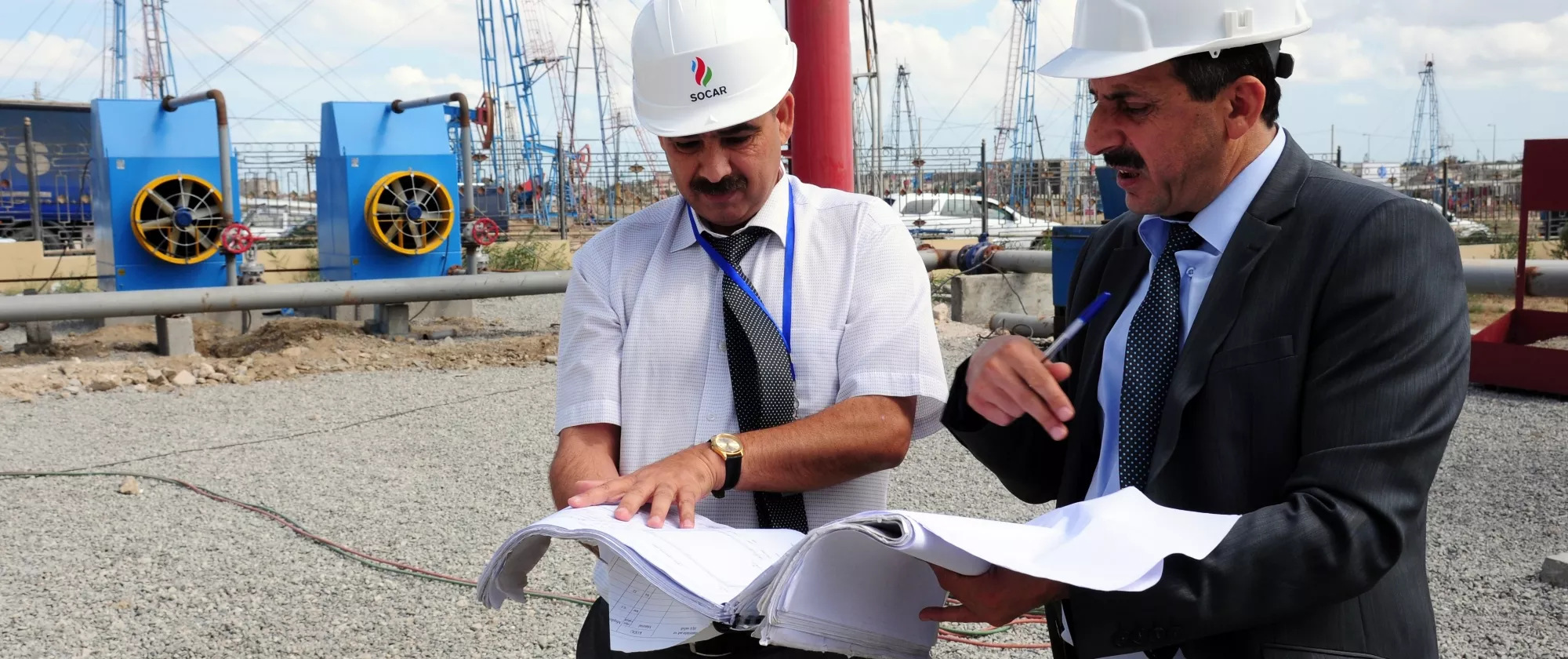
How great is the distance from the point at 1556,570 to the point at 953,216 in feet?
68.9

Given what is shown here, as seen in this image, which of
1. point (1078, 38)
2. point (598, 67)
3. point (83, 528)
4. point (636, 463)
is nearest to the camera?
point (1078, 38)

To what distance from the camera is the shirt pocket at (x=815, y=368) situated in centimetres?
219

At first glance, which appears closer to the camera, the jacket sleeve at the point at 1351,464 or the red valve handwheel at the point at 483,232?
the jacket sleeve at the point at 1351,464

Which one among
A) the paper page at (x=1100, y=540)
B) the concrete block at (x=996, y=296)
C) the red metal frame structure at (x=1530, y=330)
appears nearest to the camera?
the paper page at (x=1100, y=540)

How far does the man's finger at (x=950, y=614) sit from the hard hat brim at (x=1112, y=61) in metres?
0.77

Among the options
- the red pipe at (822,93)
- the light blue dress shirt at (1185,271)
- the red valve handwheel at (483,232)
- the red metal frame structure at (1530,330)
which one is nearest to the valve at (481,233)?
the red valve handwheel at (483,232)

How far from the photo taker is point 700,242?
2309mm

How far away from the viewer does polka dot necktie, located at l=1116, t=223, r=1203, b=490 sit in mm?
1769

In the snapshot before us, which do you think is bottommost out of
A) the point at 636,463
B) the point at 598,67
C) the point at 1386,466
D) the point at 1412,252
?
the point at 636,463

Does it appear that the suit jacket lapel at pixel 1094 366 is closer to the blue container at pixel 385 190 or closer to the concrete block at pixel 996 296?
the concrete block at pixel 996 296

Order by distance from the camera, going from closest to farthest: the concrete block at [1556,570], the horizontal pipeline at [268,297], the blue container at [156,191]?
1. the concrete block at [1556,570]
2. the horizontal pipeline at [268,297]
3. the blue container at [156,191]

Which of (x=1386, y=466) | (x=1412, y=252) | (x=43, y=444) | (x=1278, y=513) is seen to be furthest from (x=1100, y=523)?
(x=43, y=444)

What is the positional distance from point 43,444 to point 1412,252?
7.57 metres

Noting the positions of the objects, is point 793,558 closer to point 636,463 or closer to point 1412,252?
point 636,463
